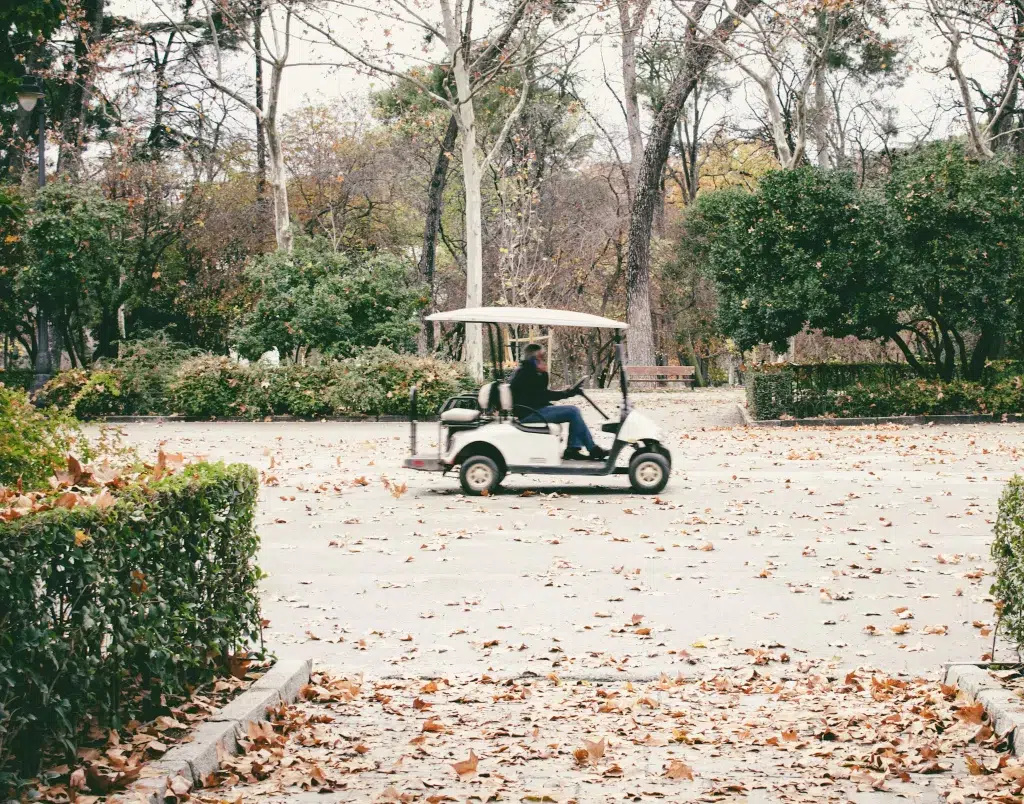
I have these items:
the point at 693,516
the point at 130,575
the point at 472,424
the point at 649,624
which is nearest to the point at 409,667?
the point at 649,624

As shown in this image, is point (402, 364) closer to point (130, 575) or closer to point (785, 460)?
point (785, 460)

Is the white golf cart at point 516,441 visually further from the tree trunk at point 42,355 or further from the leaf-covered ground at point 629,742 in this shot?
the tree trunk at point 42,355

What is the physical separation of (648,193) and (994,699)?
3069 cm

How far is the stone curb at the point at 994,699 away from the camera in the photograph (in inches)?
179

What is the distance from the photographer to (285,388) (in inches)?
1022

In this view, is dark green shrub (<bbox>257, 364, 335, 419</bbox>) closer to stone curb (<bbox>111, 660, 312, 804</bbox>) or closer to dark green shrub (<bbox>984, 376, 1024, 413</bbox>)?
dark green shrub (<bbox>984, 376, 1024, 413</bbox>)

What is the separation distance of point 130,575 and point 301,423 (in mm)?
21391

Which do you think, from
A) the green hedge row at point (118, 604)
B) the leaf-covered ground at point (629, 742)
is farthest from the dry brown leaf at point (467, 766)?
the green hedge row at point (118, 604)

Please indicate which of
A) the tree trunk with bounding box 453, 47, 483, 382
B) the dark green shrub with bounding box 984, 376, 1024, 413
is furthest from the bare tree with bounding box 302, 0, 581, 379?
the dark green shrub with bounding box 984, 376, 1024, 413

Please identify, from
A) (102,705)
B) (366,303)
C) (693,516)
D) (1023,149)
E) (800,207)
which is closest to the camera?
(102,705)

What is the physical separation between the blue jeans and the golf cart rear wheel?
0.68 m

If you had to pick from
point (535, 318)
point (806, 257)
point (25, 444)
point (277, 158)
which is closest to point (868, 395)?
point (806, 257)

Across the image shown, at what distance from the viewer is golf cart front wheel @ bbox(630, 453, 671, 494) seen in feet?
44.4

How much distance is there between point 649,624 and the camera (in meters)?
7.23
